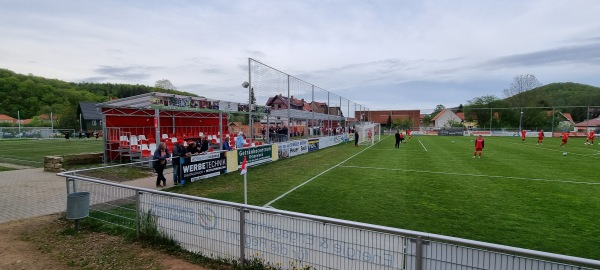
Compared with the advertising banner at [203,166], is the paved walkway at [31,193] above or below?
below

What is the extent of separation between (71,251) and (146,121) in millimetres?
17616

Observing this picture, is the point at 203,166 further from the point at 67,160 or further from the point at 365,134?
the point at 365,134

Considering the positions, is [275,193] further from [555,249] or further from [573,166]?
[573,166]

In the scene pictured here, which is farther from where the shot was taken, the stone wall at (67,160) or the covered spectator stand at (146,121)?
the covered spectator stand at (146,121)

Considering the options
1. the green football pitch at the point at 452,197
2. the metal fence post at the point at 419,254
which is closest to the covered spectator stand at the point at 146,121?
the green football pitch at the point at 452,197

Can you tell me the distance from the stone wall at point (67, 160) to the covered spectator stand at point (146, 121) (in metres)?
0.79

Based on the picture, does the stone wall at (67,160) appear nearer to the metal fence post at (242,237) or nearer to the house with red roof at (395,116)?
the metal fence post at (242,237)

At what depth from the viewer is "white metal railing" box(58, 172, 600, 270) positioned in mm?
3076

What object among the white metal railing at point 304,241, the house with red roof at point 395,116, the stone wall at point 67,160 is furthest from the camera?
the house with red roof at point 395,116

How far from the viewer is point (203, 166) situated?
12.4m

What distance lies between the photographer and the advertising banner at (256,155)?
15182mm

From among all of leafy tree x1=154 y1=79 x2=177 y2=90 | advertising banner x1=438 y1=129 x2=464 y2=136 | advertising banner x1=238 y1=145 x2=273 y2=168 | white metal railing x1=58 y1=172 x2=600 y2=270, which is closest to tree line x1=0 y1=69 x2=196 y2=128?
leafy tree x1=154 y1=79 x2=177 y2=90

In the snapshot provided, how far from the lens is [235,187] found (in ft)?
36.7

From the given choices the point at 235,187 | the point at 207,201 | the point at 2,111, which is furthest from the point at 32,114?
the point at 207,201
